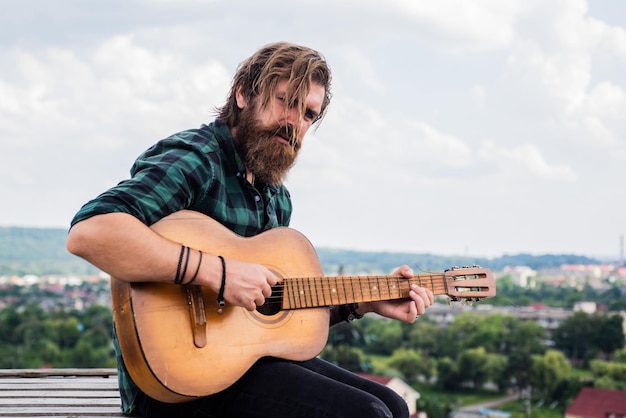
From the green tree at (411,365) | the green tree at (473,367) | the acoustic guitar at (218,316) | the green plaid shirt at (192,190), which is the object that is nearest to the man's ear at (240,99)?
the green plaid shirt at (192,190)

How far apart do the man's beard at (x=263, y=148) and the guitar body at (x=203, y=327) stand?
0.23m

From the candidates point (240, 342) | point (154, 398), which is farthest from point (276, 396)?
point (154, 398)

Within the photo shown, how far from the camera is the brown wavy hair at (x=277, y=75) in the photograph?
2760 mm

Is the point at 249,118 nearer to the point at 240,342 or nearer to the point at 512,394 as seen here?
the point at 240,342

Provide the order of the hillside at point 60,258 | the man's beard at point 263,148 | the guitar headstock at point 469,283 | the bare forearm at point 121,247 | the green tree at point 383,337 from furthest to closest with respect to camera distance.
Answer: the hillside at point 60,258
the green tree at point 383,337
the guitar headstock at point 469,283
the man's beard at point 263,148
the bare forearm at point 121,247

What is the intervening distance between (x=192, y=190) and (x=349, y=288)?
0.75 metres

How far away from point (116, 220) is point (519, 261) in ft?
329

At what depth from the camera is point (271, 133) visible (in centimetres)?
276

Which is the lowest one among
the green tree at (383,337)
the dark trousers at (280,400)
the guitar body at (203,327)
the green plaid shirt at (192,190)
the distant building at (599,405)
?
the distant building at (599,405)

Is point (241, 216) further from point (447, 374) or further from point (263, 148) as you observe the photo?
point (447, 374)

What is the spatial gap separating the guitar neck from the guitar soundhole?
0.02 metres

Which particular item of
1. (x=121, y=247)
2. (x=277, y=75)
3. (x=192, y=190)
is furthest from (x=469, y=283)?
(x=121, y=247)

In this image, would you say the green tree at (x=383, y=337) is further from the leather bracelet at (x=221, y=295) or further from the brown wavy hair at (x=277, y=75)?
the leather bracelet at (x=221, y=295)

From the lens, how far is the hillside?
89.8 meters
